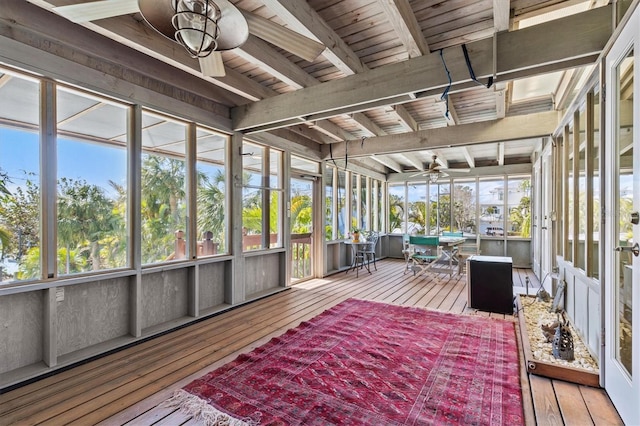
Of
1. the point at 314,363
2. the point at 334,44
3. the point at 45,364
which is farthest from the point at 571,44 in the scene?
the point at 45,364

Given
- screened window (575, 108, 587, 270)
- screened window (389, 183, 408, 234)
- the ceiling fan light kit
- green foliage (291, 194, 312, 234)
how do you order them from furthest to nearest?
screened window (389, 183, 408, 234)
green foliage (291, 194, 312, 234)
screened window (575, 108, 587, 270)
the ceiling fan light kit

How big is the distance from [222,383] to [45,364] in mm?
1471

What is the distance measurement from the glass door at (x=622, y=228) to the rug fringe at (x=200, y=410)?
2.16 metres

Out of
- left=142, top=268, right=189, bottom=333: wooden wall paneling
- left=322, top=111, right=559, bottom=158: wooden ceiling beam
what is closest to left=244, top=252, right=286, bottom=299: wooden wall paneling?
left=142, top=268, right=189, bottom=333: wooden wall paneling

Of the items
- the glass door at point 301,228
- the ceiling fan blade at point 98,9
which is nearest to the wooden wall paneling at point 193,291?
the glass door at point 301,228

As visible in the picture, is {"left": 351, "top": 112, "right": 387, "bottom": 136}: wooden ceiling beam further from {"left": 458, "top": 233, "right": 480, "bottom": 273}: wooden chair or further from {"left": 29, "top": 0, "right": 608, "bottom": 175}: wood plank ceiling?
{"left": 458, "top": 233, "right": 480, "bottom": 273}: wooden chair

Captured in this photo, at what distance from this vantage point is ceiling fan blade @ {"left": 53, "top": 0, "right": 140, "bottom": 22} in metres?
1.54

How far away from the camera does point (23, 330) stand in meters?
2.34

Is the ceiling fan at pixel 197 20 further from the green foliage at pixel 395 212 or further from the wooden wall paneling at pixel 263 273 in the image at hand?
the green foliage at pixel 395 212

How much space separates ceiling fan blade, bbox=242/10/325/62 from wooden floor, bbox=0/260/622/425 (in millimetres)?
2333

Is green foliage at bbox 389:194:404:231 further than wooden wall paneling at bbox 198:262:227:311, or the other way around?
green foliage at bbox 389:194:404:231

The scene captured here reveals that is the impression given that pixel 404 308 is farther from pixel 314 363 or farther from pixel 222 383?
pixel 222 383

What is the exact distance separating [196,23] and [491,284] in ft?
13.5

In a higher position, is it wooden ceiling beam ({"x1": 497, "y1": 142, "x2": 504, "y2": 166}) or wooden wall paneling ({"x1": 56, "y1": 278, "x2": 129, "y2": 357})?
wooden ceiling beam ({"x1": 497, "y1": 142, "x2": 504, "y2": 166})
